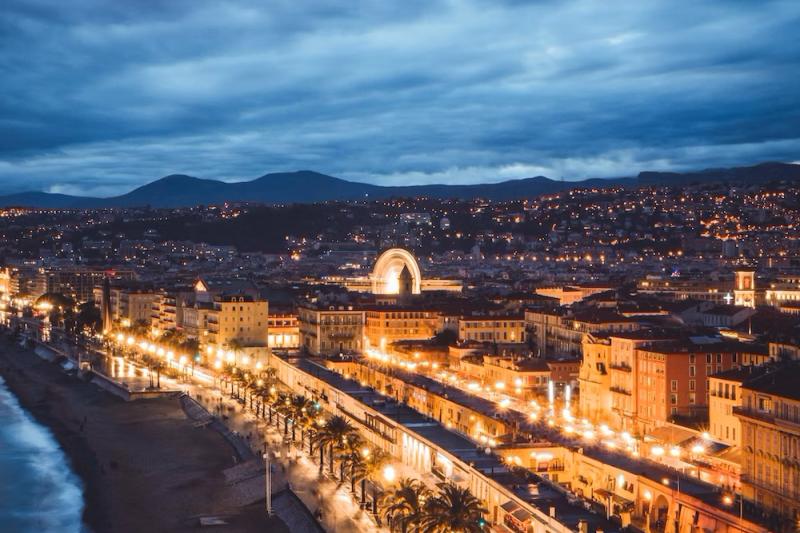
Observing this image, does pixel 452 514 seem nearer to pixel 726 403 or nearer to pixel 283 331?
pixel 726 403

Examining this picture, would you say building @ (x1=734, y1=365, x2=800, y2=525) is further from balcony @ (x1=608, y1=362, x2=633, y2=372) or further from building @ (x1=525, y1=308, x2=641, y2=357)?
building @ (x1=525, y1=308, x2=641, y2=357)

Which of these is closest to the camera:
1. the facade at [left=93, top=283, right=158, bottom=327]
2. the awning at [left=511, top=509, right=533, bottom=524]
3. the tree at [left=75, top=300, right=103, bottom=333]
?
the awning at [left=511, top=509, right=533, bottom=524]

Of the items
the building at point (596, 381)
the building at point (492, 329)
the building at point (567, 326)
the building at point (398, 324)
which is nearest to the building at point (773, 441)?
the building at point (596, 381)

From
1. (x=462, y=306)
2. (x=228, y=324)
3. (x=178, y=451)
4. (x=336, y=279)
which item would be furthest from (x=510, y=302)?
(x=336, y=279)

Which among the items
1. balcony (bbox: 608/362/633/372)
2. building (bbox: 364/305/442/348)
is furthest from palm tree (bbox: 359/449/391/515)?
building (bbox: 364/305/442/348)

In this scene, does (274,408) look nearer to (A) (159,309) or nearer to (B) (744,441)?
(B) (744,441)

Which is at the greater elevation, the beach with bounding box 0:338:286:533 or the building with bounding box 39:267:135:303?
the building with bounding box 39:267:135:303
